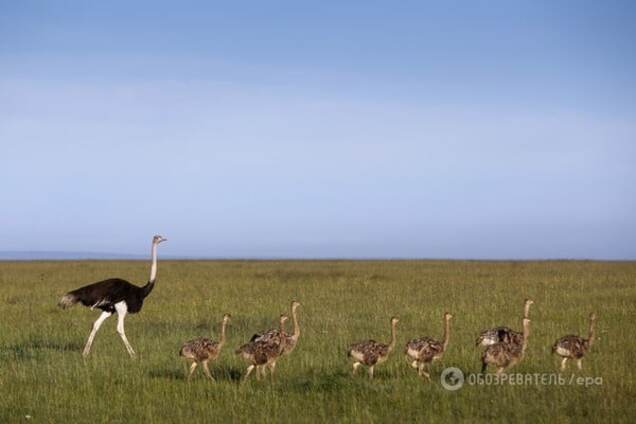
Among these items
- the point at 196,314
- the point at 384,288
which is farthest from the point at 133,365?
the point at 384,288

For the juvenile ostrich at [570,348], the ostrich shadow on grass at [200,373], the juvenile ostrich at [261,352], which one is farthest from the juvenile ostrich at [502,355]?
the ostrich shadow on grass at [200,373]

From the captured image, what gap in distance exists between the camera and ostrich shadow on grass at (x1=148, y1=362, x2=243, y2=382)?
13.4 meters

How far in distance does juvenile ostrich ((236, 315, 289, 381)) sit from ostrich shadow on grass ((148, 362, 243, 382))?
1.46 feet

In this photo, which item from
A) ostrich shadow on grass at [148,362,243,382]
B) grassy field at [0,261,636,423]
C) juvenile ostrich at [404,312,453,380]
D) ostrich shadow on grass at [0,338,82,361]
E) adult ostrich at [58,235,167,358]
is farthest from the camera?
adult ostrich at [58,235,167,358]

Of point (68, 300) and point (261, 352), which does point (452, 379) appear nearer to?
point (261, 352)

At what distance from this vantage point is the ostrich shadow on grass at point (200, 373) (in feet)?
43.9

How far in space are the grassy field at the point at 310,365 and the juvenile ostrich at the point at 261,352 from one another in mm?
312

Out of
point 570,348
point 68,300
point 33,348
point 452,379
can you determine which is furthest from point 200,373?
point 570,348

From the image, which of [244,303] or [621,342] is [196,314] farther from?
[621,342]

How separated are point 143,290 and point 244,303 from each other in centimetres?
829

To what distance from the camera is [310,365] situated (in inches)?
561

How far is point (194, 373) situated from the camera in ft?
45.2

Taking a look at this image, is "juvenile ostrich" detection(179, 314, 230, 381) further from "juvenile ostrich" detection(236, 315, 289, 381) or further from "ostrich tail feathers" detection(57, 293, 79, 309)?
"ostrich tail feathers" detection(57, 293, 79, 309)

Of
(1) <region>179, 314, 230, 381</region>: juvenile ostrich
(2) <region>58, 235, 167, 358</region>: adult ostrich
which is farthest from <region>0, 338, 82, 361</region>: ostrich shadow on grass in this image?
(1) <region>179, 314, 230, 381</region>: juvenile ostrich
